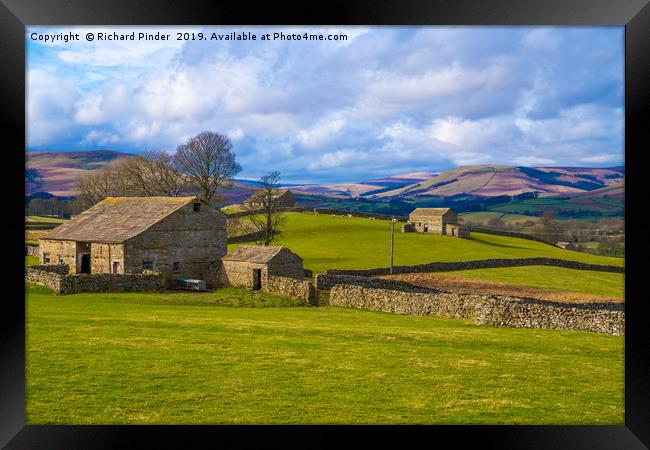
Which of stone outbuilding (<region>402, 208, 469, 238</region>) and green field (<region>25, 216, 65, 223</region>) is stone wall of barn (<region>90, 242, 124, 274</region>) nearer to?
green field (<region>25, 216, 65, 223</region>)

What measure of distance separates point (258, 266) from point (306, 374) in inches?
814

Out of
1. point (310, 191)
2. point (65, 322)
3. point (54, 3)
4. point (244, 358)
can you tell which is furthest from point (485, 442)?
point (310, 191)

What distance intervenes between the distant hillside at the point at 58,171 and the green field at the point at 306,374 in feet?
44.5

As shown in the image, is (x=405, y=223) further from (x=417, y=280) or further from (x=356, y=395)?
(x=356, y=395)

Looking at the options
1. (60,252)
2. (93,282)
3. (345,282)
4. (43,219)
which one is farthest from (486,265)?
(43,219)

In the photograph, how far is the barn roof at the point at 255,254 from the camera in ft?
102

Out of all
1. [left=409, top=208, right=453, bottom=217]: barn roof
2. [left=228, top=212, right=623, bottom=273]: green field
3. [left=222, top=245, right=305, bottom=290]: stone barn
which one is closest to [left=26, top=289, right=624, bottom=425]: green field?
[left=222, top=245, right=305, bottom=290]: stone barn

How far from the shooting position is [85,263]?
3284 cm

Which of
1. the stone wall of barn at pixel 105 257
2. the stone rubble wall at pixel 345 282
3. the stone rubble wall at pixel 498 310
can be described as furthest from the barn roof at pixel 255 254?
the stone rubble wall at pixel 498 310

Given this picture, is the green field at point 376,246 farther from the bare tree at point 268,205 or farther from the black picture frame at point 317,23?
the black picture frame at point 317,23

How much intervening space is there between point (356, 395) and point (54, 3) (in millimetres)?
6516

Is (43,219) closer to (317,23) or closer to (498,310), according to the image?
(498,310)

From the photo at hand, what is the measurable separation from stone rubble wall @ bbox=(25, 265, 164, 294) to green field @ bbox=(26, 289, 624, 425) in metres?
Result: 8.46

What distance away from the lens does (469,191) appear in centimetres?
14025
